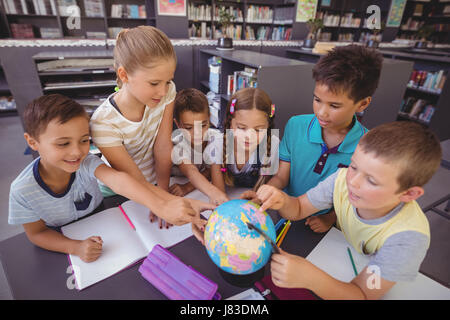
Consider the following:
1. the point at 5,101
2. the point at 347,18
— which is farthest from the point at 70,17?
the point at 347,18

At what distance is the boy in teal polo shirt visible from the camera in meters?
1.13

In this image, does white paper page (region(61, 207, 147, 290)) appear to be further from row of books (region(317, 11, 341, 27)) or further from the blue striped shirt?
row of books (region(317, 11, 341, 27))

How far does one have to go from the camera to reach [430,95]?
4.36 meters

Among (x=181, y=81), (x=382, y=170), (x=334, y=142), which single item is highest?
(x=382, y=170)

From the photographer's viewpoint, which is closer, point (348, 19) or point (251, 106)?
point (251, 106)

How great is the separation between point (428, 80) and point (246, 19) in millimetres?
3692

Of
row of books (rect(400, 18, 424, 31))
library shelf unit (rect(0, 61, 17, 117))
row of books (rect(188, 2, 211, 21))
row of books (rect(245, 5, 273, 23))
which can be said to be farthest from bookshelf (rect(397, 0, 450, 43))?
library shelf unit (rect(0, 61, 17, 117))

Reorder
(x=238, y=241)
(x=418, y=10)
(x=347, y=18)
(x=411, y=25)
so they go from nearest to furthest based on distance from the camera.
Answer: (x=238, y=241), (x=347, y=18), (x=418, y=10), (x=411, y=25)

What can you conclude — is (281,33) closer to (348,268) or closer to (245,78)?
(245,78)

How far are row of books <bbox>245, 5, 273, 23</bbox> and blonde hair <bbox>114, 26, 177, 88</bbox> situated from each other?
17.8 feet

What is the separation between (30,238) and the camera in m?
0.92

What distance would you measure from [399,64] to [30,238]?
148 inches

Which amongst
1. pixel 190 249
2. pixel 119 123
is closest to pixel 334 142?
pixel 190 249
